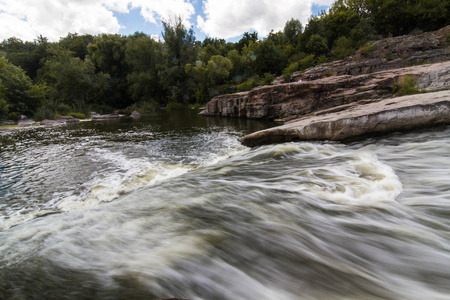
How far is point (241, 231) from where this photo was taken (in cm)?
239

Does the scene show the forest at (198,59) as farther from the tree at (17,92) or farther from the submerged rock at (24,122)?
the submerged rock at (24,122)

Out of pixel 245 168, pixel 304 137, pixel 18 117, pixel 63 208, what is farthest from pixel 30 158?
pixel 18 117

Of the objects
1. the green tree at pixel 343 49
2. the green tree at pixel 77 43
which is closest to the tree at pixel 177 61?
the green tree at pixel 343 49

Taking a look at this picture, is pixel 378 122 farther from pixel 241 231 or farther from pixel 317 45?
pixel 317 45

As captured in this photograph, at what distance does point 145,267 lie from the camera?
177 cm

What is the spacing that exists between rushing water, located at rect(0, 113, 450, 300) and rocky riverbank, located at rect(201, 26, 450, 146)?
4.66 feet

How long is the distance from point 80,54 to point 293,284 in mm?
82868

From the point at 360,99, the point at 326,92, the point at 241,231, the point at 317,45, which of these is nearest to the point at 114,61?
the point at 317,45

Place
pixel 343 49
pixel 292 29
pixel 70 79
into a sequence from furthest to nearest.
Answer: pixel 292 29 < pixel 343 49 < pixel 70 79

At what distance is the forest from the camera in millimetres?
34906

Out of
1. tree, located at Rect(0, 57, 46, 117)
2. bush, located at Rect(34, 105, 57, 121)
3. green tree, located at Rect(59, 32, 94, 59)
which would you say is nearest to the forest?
tree, located at Rect(0, 57, 46, 117)

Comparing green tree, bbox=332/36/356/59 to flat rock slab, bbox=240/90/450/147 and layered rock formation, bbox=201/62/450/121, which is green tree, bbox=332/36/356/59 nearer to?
layered rock formation, bbox=201/62/450/121

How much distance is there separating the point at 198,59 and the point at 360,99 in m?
35.3

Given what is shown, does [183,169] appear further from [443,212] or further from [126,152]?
[443,212]
